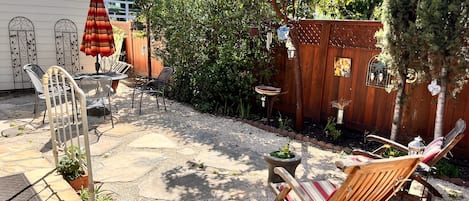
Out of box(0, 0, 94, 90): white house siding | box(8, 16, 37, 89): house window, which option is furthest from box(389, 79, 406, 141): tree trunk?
box(8, 16, 37, 89): house window

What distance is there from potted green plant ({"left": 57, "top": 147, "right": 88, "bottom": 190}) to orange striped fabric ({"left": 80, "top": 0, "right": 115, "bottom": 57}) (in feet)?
10.9

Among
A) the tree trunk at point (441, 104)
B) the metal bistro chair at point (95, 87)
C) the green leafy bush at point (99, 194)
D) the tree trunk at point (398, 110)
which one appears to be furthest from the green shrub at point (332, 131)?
the metal bistro chair at point (95, 87)

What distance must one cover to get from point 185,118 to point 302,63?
217cm

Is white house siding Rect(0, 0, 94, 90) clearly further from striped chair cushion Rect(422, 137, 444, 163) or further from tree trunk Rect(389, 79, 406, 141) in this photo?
striped chair cushion Rect(422, 137, 444, 163)

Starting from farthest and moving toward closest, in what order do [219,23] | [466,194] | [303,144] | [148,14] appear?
[148,14], [219,23], [303,144], [466,194]

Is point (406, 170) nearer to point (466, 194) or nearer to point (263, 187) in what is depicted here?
point (263, 187)

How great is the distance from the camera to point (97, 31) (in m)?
5.84

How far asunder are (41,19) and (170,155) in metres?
5.42

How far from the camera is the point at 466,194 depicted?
343 centimetres

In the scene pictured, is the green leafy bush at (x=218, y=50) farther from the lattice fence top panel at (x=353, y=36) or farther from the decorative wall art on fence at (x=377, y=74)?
the decorative wall art on fence at (x=377, y=74)

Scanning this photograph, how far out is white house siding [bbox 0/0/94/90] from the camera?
23.8 feet

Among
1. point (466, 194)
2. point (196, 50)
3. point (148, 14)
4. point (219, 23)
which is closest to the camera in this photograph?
point (466, 194)

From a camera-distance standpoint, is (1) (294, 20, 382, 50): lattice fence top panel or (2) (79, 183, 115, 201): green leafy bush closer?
(2) (79, 183, 115, 201): green leafy bush

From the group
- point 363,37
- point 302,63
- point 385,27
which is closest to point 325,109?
point 302,63
